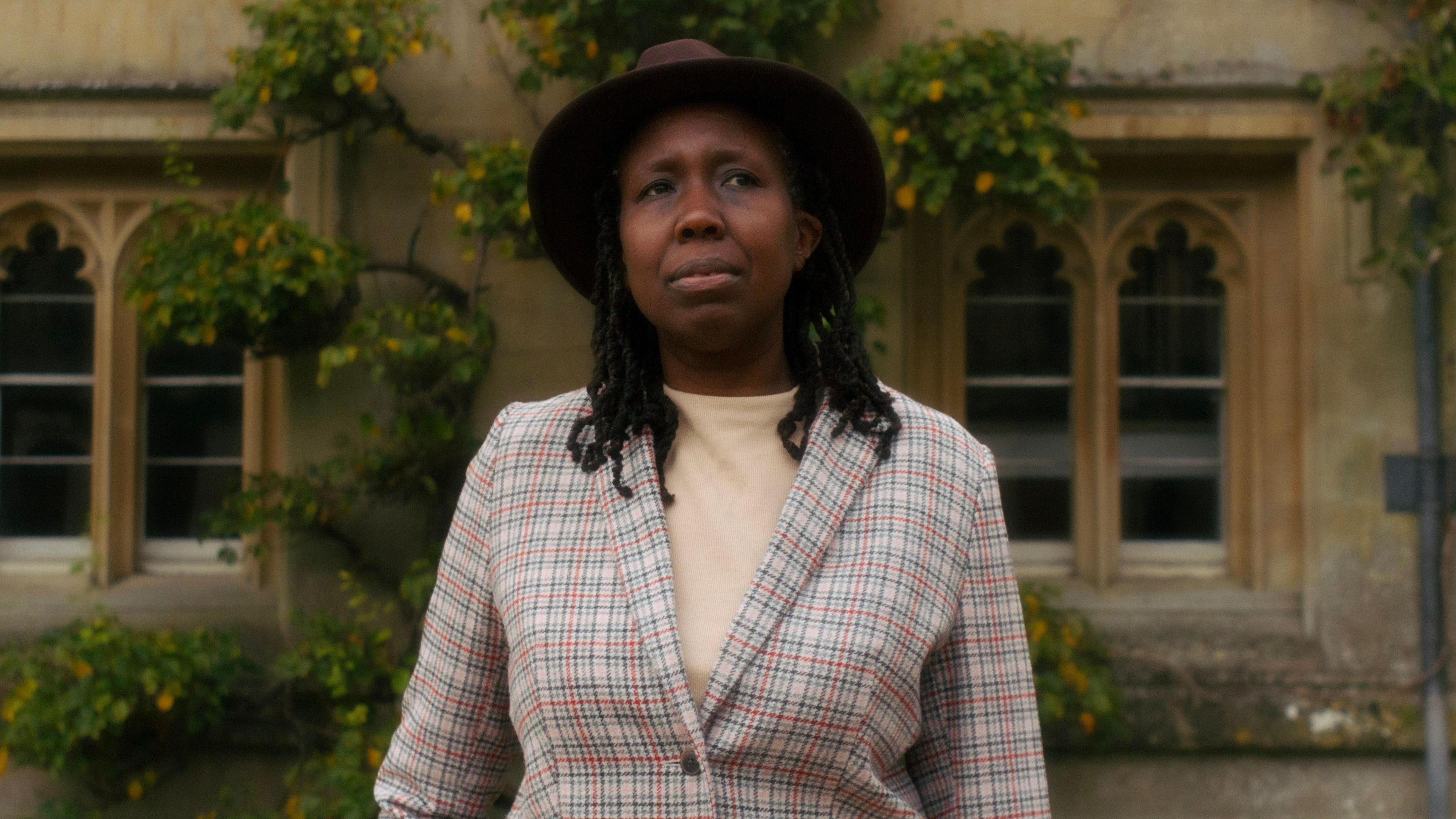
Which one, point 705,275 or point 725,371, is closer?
point 705,275

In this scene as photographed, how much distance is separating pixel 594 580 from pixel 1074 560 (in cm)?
330

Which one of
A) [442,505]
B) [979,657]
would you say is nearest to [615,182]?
[979,657]

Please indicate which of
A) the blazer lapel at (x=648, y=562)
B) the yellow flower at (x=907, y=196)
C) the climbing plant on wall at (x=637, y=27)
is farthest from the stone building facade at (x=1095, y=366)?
the blazer lapel at (x=648, y=562)

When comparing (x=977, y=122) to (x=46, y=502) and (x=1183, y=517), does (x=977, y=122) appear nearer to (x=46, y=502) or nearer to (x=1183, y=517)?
(x=1183, y=517)

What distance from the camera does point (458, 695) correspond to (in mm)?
1420

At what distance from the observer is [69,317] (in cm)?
442

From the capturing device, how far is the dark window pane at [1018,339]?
4391 mm

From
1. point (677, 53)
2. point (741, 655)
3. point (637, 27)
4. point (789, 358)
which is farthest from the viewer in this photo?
point (637, 27)

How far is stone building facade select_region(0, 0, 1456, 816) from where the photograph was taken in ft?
13.3

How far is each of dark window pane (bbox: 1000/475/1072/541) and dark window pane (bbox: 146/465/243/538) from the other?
8.43 feet

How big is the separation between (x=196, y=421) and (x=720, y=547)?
352 centimetres

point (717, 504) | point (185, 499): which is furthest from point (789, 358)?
point (185, 499)

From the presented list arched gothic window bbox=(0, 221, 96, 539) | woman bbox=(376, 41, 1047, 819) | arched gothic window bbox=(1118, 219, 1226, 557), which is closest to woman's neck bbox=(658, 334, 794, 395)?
woman bbox=(376, 41, 1047, 819)

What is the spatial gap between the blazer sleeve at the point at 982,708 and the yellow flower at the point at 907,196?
2.43 m
